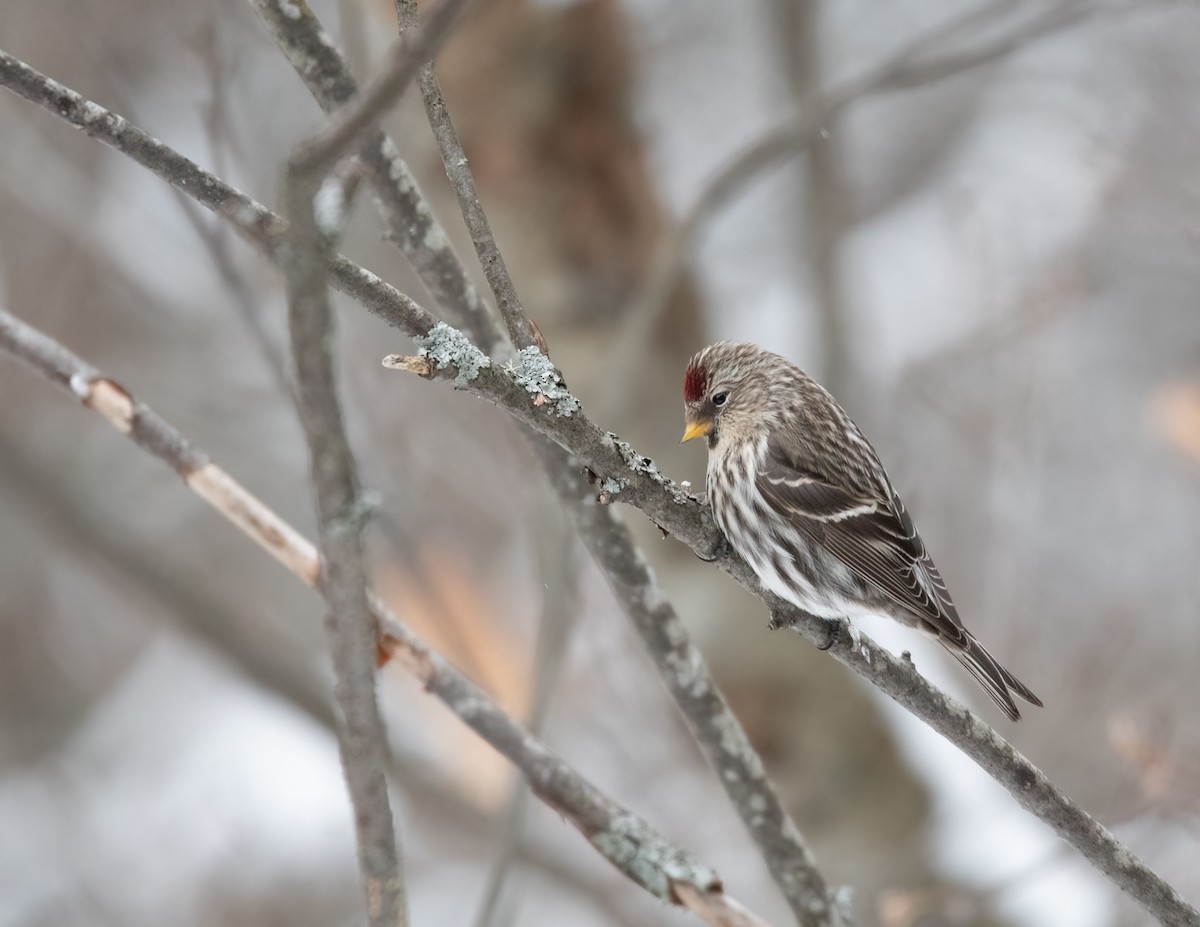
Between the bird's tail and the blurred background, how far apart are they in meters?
0.57

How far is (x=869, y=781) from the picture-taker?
10.7 feet

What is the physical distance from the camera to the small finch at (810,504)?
2045mm

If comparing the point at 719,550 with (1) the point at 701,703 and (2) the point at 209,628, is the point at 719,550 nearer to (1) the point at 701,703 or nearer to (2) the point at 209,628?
(1) the point at 701,703

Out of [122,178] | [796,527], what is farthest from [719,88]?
[796,527]

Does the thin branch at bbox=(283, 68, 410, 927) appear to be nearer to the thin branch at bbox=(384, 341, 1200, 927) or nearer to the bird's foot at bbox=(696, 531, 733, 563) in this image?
the thin branch at bbox=(384, 341, 1200, 927)

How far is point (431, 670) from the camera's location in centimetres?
169

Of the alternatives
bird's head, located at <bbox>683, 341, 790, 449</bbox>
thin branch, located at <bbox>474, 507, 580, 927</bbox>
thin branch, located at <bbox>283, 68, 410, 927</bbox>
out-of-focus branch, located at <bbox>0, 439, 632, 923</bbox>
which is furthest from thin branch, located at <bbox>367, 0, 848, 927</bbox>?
out-of-focus branch, located at <bbox>0, 439, 632, 923</bbox>

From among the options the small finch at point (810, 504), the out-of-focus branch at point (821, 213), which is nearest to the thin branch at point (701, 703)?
the small finch at point (810, 504)

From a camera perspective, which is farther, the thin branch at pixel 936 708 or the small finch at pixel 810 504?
the small finch at pixel 810 504

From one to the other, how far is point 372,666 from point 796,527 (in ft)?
4.59

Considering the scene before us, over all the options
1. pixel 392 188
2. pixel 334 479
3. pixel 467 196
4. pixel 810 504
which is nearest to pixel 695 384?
pixel 810 504

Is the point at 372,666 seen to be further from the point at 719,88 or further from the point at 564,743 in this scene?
the point at 719,88

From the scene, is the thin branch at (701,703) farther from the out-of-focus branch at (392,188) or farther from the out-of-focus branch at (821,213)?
the out-of-focus branch at (821,213)

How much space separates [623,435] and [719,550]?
180 cm
